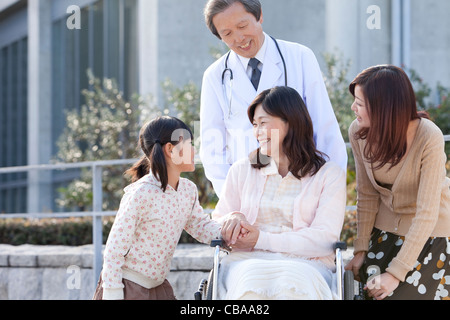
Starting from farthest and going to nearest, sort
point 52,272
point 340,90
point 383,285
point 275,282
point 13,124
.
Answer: point 13,124, point 340,90, point 52,272, point 383,285, point 275,282

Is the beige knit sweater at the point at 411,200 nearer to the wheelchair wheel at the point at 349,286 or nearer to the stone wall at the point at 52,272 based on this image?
the wheelchair wheel at the point at 349,286

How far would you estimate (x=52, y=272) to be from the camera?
241 inches

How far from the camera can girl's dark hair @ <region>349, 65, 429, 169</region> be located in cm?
306

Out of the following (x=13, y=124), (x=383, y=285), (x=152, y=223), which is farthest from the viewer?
(x=13, y=124)

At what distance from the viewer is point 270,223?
324 cm

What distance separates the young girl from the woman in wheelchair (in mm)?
199

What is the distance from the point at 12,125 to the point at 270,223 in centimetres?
1698

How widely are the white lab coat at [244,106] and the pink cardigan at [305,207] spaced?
226mm

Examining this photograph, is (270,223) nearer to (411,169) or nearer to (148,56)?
(411,169)

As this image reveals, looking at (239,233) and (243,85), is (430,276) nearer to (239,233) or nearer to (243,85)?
(239,233)

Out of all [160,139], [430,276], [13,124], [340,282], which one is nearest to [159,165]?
[160,139]

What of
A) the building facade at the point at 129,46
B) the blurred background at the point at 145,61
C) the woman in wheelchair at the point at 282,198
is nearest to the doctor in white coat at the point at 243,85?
the woman in wheelchair at the point at 282,198

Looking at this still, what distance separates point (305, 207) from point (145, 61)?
9224 millimetres

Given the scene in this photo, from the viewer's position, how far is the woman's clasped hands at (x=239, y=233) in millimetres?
3061
